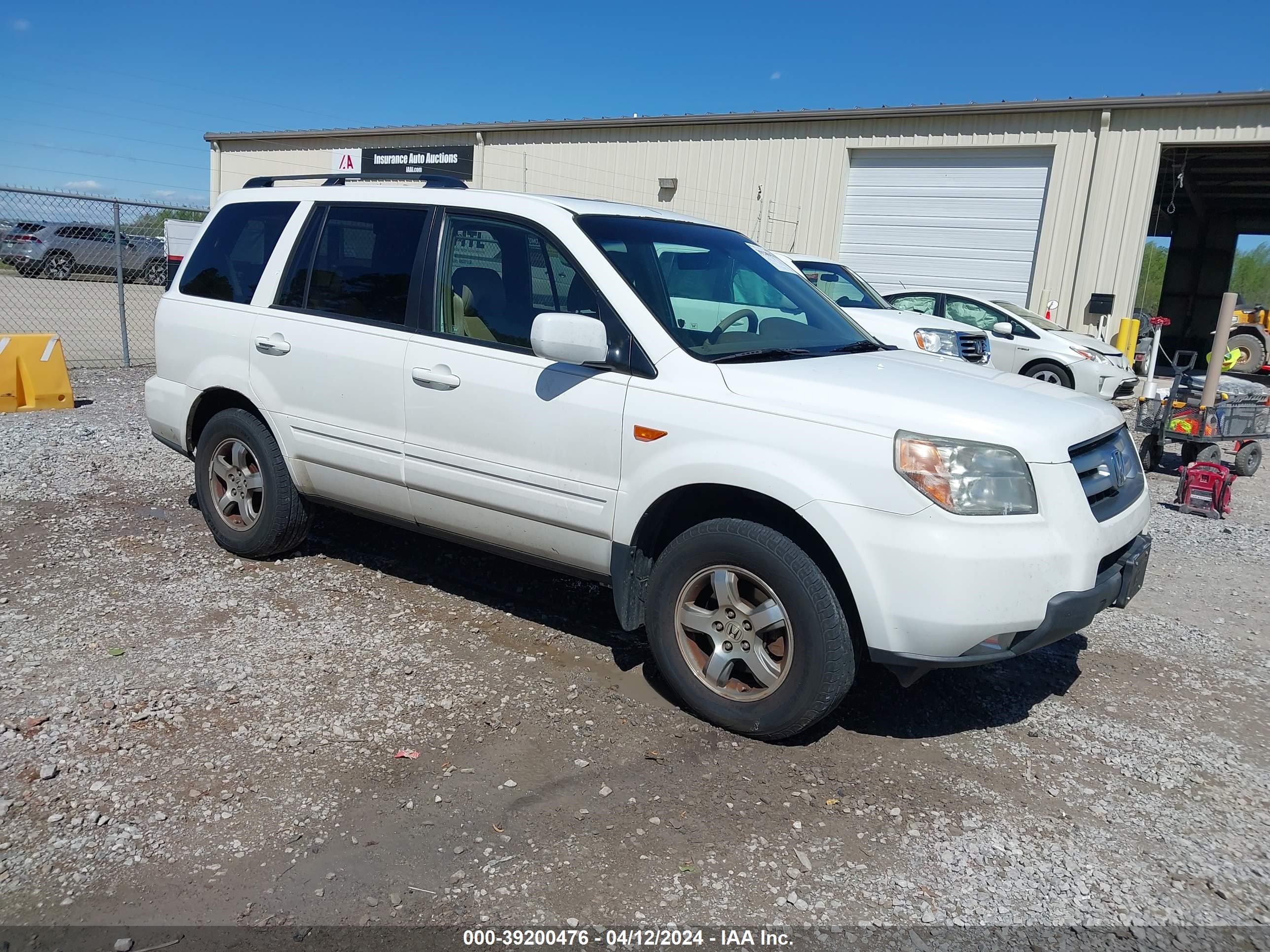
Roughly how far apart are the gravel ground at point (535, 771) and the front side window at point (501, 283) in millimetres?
1451

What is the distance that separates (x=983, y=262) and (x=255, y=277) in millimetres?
16287

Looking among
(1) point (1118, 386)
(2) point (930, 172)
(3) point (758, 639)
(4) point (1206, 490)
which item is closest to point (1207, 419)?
(4) point (1206, 490)

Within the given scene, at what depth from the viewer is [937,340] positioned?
10.1 meters

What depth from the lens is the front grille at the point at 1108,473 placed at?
3.55m

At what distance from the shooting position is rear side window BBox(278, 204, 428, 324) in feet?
15.2

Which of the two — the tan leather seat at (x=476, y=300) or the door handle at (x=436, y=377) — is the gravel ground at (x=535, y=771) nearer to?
the door handle at (x=436, y=377)

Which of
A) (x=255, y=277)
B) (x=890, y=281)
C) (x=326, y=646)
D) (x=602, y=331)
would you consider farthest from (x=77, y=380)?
(x=890, y=281)

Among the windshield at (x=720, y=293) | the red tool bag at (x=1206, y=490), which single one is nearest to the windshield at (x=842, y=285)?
the red tool bag at (x=1206, y=490)

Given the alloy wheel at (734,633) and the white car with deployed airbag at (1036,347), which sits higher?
the white car with deployed airbag at (1036,347)

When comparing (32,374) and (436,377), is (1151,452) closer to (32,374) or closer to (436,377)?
(436,377)

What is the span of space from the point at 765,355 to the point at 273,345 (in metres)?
2.55

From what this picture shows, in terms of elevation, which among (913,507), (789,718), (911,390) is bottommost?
(789,718)

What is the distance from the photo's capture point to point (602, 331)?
3725 mm

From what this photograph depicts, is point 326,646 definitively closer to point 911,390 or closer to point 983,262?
point 911,390
